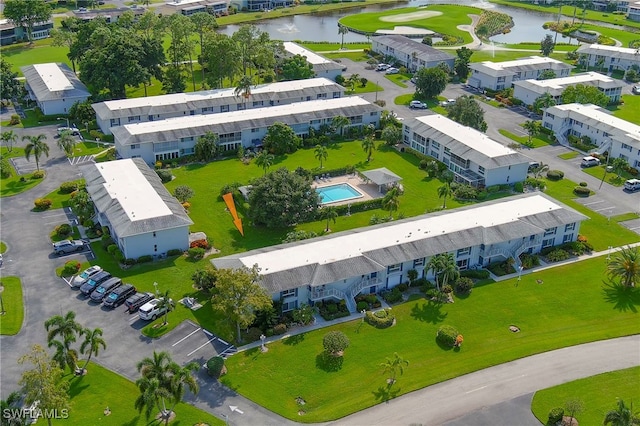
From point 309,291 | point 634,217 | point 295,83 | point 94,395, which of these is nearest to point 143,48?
point 295,83

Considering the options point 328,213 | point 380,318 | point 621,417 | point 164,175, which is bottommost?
point 380,318

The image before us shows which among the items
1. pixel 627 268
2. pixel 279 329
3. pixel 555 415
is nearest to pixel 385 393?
pixel 279 329

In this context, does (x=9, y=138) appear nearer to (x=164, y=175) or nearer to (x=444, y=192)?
(x=164, y=175)

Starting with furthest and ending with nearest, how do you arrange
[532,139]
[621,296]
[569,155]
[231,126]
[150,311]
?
[532,139]
[569,155]
[231,126]
[621,296]
[150,311]

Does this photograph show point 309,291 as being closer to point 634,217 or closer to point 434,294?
point 434,294

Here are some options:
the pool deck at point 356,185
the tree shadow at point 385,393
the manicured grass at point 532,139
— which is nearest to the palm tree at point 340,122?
the pool deck at point 356,185

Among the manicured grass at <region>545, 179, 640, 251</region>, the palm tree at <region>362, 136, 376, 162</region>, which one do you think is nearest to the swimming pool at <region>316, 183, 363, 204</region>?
the palm tree at <region>362, 136, 376, 162</region>

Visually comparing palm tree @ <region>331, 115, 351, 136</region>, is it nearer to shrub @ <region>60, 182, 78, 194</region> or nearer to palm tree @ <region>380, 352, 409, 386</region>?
shrub @ <region>60, 182, 78, 194</region>
